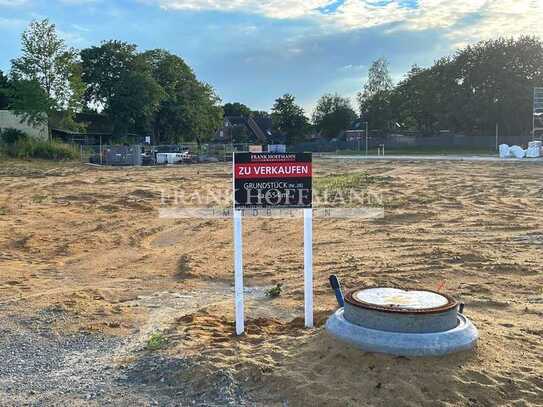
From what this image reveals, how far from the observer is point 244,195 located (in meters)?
6.00

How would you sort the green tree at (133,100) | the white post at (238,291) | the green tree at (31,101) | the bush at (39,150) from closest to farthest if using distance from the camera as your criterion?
1. the white post at (238,291)
2. the bush at (39,150)
3. the green tree at (31,101)
4. the green tree at (133,100)

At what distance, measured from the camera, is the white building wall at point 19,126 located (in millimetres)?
52688

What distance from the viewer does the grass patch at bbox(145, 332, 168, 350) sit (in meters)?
5.59

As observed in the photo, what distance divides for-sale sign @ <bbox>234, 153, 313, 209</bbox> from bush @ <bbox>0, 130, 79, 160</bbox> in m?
42.4

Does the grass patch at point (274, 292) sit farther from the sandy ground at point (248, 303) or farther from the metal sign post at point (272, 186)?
the metal sign post at point (272, 186)

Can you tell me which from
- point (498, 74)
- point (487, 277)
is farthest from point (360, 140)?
point (487, 277)

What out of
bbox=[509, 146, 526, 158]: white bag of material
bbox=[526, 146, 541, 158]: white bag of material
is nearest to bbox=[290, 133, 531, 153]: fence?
bbox=[509, 146, 526, 158]: white bag of material

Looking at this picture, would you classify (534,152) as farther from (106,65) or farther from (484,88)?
(106,65)

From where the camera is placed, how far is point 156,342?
223 inches

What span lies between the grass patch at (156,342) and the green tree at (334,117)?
8591 centimetres

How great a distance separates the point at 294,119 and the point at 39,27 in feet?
144

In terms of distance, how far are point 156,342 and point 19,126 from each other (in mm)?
54810

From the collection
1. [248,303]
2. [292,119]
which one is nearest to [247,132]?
[292,119]

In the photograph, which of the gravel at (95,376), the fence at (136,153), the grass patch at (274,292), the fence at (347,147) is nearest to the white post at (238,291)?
the gravel at (95,376)
